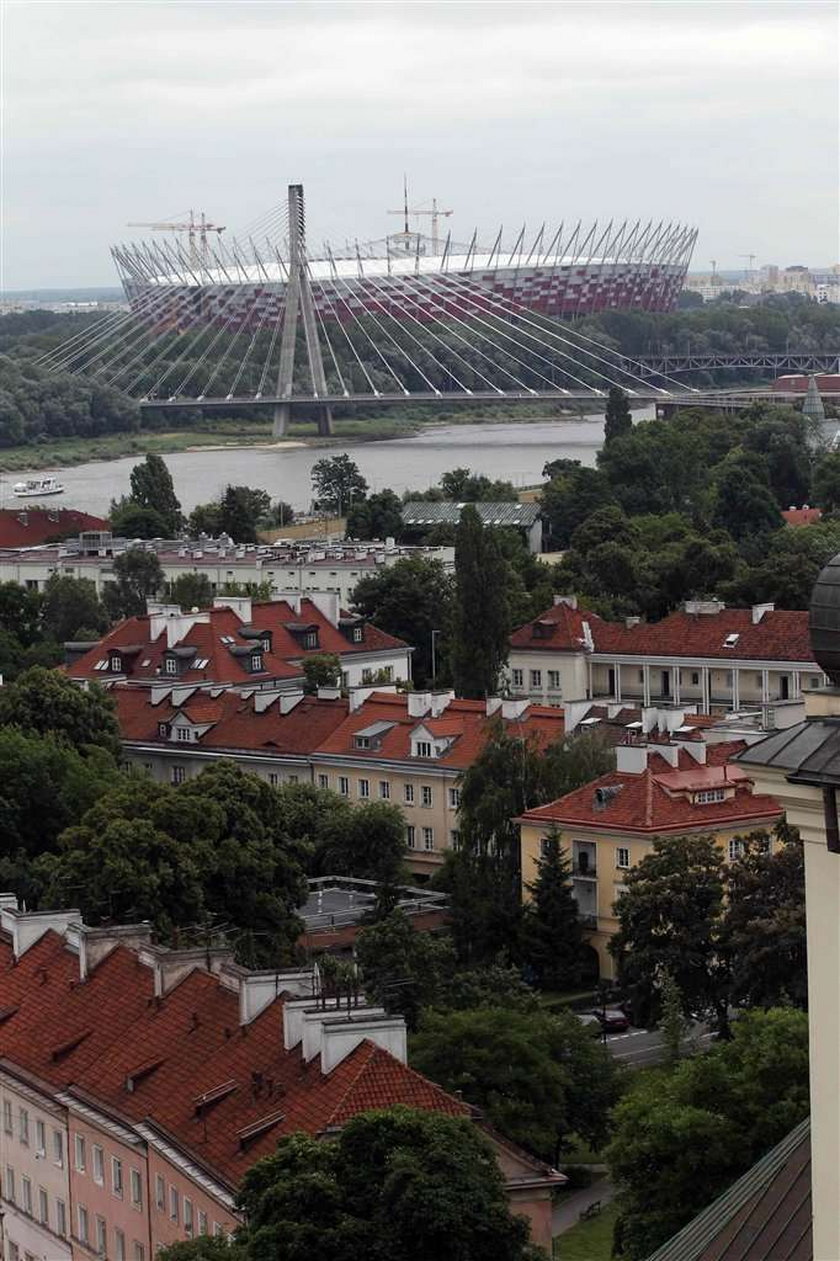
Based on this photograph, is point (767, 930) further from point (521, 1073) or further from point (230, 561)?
point (230, 561)

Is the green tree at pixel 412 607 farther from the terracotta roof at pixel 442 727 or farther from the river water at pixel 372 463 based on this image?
the river water at pixel 372 463

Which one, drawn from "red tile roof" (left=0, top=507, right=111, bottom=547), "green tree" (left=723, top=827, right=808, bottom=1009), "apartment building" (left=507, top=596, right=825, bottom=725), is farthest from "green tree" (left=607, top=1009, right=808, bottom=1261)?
"red tile roof" (left=0, top=507, right=111, bottom=547)

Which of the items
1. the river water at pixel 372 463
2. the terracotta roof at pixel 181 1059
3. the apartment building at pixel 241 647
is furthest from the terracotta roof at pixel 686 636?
the river water at pixel 372 463

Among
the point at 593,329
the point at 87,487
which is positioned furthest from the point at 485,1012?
the point at 593,329

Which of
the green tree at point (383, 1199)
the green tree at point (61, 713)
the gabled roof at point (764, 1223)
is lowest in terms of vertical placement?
the green tree at point (61, 713)

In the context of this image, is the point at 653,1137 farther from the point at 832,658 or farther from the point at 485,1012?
the point at 832,658

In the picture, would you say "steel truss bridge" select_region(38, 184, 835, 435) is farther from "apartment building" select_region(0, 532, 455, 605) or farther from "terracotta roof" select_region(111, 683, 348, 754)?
"terracotta roof" select_region(111, 683, 348, 754)
